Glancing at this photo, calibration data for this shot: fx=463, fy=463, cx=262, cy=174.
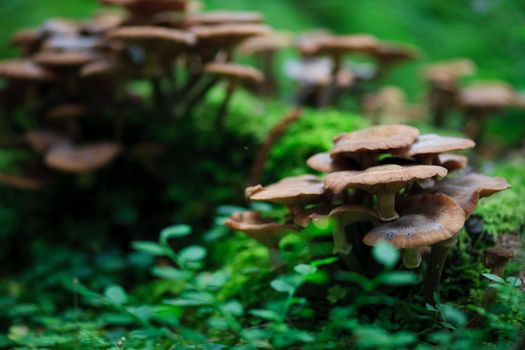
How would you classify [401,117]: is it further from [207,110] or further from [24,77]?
[24,77]

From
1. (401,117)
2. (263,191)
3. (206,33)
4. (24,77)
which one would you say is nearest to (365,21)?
(401,117)

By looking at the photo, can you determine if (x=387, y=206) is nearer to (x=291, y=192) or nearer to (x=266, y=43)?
(x=291, y=192)

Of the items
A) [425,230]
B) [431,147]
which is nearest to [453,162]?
[431,147]

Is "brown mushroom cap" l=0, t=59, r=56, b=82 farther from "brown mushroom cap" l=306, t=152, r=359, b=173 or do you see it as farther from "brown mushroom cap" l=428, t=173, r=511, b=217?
"brown mushroom cap" l=428, t=173, r=511, b=217

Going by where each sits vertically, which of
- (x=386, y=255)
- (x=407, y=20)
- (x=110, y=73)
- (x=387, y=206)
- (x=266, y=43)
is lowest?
(x=387, y=206)

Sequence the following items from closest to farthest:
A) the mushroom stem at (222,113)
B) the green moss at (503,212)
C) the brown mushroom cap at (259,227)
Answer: the brown mushroom cap at (259,227) < the green moss at (503,212) < the mushroom stem at (222,113)

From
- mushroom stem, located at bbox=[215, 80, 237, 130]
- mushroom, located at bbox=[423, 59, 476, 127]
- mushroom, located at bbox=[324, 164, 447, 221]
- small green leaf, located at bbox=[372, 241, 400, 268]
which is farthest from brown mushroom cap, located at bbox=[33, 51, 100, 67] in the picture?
mushroom, located at bbox=[423, 59, 476, 127]

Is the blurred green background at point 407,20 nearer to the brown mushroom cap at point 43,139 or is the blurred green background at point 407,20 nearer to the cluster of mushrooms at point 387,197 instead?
the brown mushroom cap at point 43,139

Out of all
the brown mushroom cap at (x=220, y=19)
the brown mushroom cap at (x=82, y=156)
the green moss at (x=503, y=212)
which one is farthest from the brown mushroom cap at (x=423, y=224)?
the brown mushroom cap at (x=82, y=156)
